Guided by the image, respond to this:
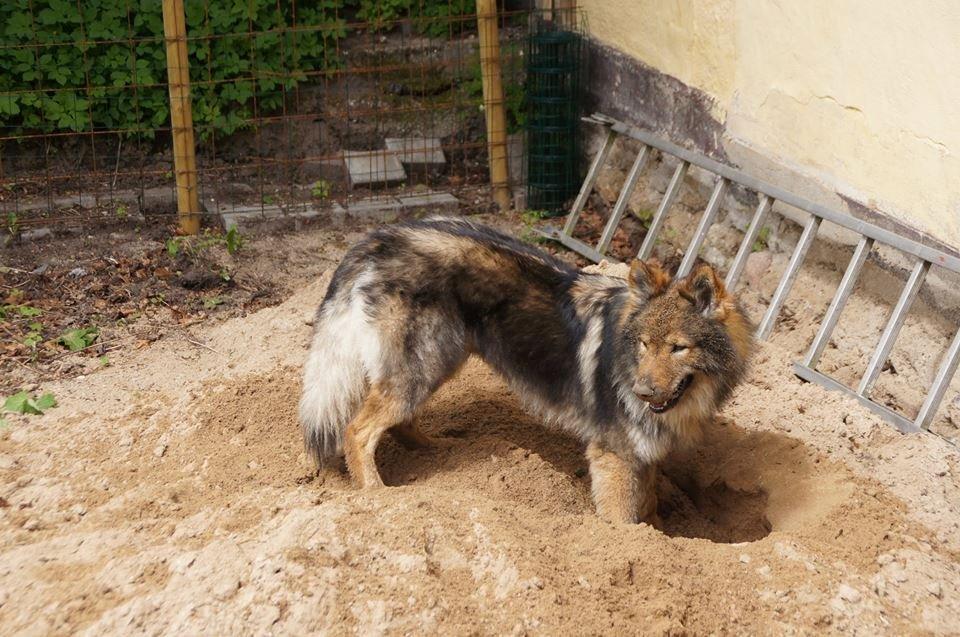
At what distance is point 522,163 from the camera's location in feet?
33.6

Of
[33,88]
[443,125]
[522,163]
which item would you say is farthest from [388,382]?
[33,88]

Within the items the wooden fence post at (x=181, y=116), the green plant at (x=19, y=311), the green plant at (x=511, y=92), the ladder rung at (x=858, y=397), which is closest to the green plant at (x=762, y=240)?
the ladder rung at (x=858, y=397)

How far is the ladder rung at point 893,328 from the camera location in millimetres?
6078

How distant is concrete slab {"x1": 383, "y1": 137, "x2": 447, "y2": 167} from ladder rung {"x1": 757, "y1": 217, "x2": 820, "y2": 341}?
4480 mm

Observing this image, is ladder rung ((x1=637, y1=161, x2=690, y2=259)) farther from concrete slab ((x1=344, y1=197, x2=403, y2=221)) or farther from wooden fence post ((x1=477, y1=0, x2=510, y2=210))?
concrete slab ((x1=344, y1=197, x2=403, y2=221))

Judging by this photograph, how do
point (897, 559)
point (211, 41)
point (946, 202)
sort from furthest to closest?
point (211, 41), point (946, 202), point (897, 559)

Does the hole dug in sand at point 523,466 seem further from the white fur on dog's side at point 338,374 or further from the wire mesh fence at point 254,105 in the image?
the wire mesh fence at point 254,105

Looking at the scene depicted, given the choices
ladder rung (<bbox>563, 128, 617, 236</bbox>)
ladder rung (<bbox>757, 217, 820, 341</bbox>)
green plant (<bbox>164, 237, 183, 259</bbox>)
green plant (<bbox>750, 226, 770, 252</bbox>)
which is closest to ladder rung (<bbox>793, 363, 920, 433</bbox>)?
ladder rung (<bbox>757, 217, 820, 341</bbox>)

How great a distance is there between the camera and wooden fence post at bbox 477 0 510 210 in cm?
961

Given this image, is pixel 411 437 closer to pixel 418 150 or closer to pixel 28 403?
pixel 28 403

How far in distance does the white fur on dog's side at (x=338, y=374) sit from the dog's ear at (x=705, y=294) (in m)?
1.64

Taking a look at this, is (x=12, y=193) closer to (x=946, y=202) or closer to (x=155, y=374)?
(x=155, y=374)

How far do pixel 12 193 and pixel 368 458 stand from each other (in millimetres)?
6048

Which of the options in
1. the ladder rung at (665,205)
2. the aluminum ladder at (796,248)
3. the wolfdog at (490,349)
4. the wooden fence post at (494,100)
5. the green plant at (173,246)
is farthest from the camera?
the wooden fence post at (494,100)
